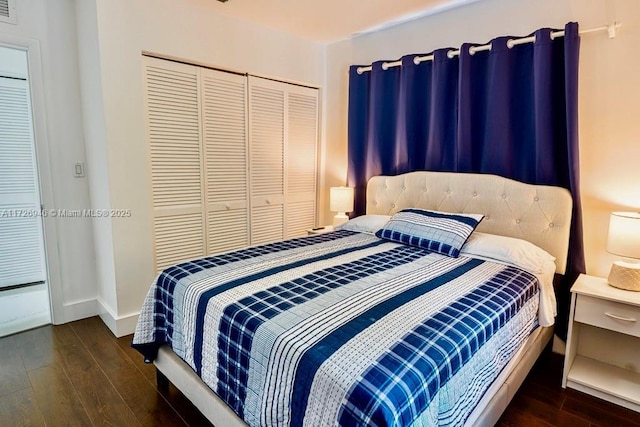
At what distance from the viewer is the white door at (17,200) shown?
129 inches

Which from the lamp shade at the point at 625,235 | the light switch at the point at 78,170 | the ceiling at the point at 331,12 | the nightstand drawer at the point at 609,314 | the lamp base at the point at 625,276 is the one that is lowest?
the nightstand drawer at the point at 609,314

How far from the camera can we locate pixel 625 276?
77.4 inches

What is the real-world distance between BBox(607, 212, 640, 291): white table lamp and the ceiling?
6.06 ft

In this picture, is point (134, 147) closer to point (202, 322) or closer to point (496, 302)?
point (202, 322)

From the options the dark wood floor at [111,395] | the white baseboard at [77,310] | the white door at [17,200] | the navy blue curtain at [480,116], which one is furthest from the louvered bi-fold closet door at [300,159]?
the white door at [17,200]

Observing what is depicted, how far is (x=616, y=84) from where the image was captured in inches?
84.0

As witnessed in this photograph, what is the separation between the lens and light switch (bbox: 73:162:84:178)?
2.78 m

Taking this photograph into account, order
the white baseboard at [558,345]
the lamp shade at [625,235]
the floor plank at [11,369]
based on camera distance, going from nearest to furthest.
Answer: the lamp shade at [625,235], the floor plank at [11,369], the white baseboard at [558,345]

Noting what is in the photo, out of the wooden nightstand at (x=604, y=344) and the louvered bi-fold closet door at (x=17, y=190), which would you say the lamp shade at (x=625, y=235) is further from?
the louvered bi-fold closet door at (x=17, y=190)

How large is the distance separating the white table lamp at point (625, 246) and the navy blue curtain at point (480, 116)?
0.90 feet

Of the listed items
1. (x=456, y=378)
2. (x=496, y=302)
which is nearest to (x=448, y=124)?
(x=496, y=302)

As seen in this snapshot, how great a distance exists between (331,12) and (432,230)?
6.34 feet

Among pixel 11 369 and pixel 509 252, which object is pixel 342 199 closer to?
pixel 509 252

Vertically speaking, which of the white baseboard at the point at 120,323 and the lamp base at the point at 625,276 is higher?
the lamp base at the point at 625,276
